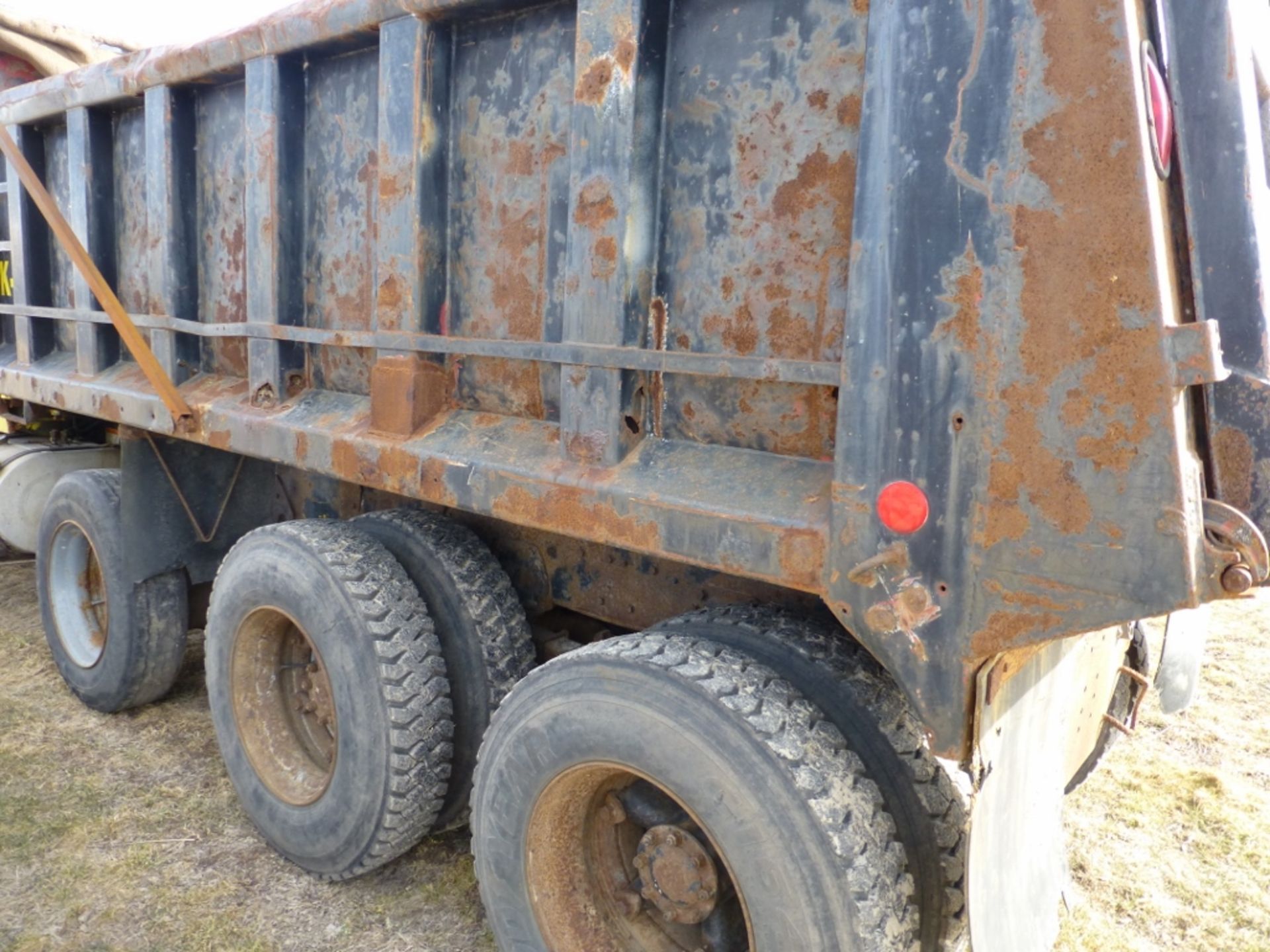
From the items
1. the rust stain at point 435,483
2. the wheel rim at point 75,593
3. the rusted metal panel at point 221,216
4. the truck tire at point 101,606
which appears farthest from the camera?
the wheel rim at point 75,593

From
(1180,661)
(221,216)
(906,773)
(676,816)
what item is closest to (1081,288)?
(906,773)

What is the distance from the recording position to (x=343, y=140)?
9.12 ft

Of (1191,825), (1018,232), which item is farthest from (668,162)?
(1191,825)

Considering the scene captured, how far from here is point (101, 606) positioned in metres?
4.38

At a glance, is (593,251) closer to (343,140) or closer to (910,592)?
(910,592)

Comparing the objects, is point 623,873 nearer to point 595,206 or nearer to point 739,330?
point 739,330

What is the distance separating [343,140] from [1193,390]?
2230mm

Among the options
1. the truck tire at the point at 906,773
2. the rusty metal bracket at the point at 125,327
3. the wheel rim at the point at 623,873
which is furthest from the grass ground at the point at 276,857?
the rusty metal bracket at the point at 125,327

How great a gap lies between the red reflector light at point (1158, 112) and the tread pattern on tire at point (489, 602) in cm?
189

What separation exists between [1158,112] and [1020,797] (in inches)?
50.4

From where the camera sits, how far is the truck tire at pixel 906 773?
76.3 inches

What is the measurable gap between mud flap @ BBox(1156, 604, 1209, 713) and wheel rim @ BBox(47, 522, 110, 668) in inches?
163

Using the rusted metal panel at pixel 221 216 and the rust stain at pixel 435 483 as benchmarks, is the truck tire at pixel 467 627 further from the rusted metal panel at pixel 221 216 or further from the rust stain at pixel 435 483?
the rusted metal panel at pixel 221 216

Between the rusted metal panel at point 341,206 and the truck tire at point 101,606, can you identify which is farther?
the truck tire at point 101,606
